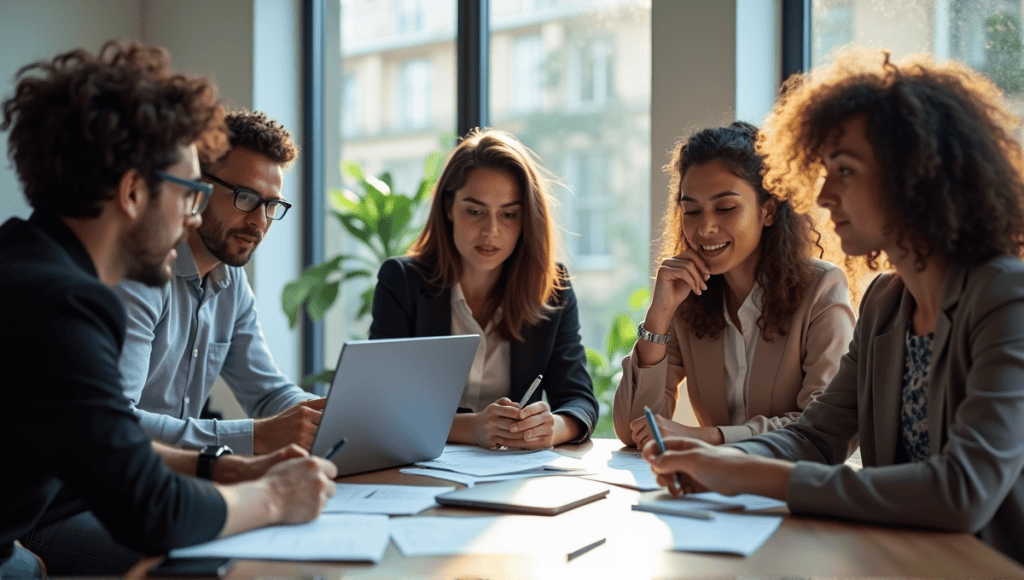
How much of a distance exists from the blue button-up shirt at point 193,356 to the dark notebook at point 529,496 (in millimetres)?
649

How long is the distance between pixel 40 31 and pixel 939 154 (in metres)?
4.17

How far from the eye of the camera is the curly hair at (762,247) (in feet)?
7.01

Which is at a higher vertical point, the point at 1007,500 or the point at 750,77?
the point at 750,77

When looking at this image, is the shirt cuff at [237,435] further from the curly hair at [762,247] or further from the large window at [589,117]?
the large window at [589,117]

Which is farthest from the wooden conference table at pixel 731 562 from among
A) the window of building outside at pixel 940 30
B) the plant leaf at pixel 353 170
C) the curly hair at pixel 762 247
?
the plant leaf at pixel 353 170

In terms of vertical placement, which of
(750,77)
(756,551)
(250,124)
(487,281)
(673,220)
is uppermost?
(750,77)

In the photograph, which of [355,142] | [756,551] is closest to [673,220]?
[756,551]

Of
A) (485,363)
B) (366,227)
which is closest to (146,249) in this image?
(485,363)

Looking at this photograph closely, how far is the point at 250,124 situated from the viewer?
2238 mm

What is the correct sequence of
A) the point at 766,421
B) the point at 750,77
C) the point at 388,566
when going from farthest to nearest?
the point at 750,77 → the point at 766,421 → the point at 388,566

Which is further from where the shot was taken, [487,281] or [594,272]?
[594,272]

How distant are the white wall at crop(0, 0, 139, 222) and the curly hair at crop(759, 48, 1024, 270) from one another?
3.65m

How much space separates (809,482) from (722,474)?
0.14 meters

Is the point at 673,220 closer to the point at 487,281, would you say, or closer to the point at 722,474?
the point at 487,281
